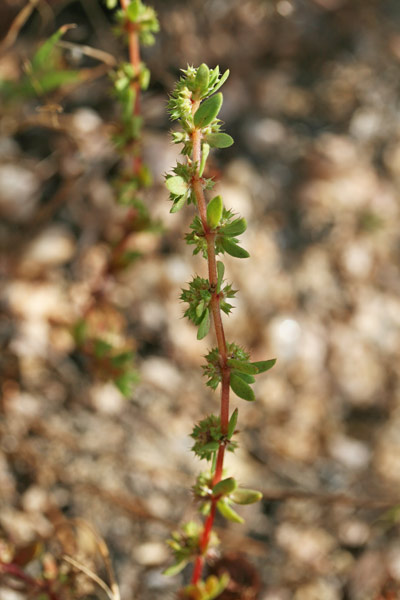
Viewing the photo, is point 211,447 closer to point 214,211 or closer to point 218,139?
point 214,211

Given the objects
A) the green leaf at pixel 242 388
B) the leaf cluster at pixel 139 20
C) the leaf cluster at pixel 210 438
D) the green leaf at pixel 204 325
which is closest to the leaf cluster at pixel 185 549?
the leaf cluster at pixel 210 438

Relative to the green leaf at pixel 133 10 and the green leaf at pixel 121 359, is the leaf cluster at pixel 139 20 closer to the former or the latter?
the green leaf at pixel 133 10

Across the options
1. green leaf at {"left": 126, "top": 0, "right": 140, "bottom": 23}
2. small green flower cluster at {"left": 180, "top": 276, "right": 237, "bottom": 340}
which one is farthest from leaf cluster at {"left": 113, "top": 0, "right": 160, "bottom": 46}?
small green flower cluster at {"left": 180, "top": 276, "right": 237, "bottom": 340}

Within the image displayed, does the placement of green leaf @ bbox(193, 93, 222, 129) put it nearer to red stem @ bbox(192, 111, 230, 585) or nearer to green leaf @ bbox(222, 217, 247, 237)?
red stem @ bbox(192, 111, 230, 585)

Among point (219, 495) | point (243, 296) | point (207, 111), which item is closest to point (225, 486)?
point (219, 495)

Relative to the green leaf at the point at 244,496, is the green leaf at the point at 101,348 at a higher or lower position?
higher
